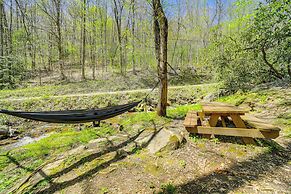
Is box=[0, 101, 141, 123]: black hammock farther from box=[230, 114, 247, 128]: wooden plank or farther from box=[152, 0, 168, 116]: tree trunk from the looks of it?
box=[230, 114, 247, 128]: wooden plank

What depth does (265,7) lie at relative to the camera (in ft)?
14.6

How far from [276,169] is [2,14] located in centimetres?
1705

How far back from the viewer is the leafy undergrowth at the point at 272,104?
11.8 feet

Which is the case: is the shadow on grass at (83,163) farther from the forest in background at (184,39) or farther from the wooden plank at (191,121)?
the forest in background at (184,39)

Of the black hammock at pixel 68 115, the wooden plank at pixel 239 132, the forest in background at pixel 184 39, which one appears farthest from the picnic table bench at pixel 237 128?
the forest in background at pixel 184 39

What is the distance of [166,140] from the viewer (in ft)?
8.70

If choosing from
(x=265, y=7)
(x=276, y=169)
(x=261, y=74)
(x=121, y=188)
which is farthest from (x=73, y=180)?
(x=261, y=74)

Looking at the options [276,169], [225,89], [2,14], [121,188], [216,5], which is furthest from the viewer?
[216,5]

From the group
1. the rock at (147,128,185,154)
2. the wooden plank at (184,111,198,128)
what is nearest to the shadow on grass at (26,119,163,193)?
the rock at (147,128,185,154)

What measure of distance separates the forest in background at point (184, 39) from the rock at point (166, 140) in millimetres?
1501

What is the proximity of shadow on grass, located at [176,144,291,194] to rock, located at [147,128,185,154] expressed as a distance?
64cm

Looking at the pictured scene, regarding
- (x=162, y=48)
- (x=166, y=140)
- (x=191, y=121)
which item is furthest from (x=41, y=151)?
(x=162, y=48)

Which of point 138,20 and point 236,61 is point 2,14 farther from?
point 236,61

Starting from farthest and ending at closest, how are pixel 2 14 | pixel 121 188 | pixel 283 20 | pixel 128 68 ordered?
pixel 128 68
pixel 2 14
pixel 283 20
pixel 121 188
